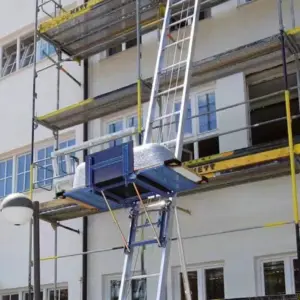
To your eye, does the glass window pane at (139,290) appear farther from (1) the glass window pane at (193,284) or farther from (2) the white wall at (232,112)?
(2) the white wall at (232,112)

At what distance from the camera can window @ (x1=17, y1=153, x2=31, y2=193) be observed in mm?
14023

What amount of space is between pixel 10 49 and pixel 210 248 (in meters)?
7.79

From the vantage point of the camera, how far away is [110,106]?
476 inches

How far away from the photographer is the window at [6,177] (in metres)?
14.4

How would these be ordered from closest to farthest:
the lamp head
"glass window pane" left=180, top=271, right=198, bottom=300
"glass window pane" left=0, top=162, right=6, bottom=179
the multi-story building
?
the lamp head < the multi-story building < "glass window pane" left=180, top=271, right=198, bottom=300 < "glass window pane" left=0, top=162, right=6, bottom=179

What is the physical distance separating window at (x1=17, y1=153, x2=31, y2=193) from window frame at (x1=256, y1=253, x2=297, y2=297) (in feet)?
19.0

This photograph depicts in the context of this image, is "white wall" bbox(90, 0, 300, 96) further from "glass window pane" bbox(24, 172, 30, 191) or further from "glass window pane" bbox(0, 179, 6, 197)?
"glass window pane" bbox(0, 179, 6, 197)

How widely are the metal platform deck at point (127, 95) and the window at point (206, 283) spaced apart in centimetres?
308

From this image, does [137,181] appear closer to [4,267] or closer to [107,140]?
[107,140]

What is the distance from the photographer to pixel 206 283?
10.6m

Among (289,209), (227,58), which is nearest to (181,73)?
(227,58)

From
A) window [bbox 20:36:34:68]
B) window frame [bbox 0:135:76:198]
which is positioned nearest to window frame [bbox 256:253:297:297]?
window frame [bbox 0:135:76:198]

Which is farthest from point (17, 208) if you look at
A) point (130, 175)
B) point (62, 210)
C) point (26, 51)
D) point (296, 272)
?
point (26, 51)

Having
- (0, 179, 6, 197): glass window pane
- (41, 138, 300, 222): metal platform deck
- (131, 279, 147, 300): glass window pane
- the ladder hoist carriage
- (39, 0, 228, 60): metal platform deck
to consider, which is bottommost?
(131, 279, 147, 300): glass window pane
